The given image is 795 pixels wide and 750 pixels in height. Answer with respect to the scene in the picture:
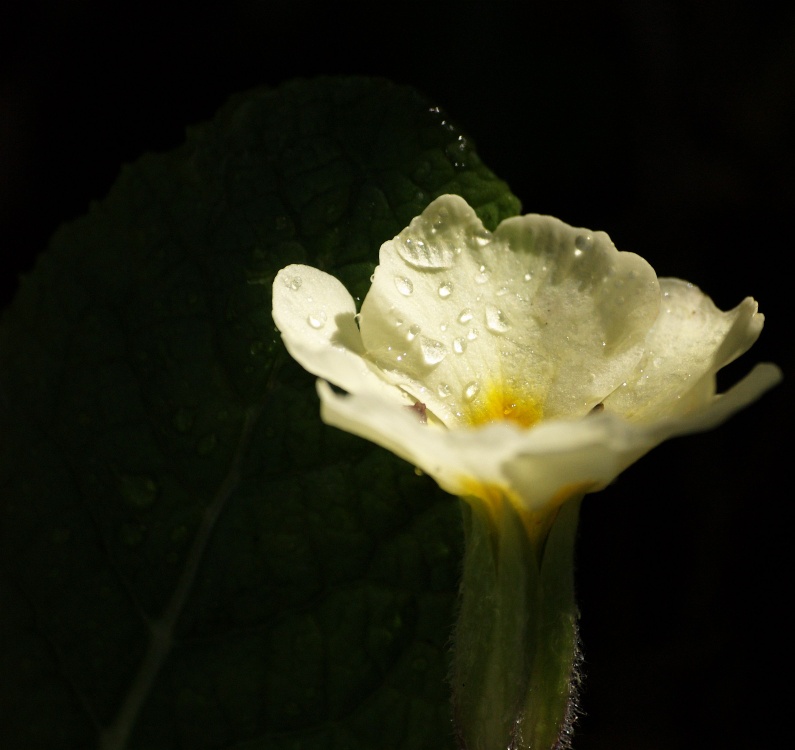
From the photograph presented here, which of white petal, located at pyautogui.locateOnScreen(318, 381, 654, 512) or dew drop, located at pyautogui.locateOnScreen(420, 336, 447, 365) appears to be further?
dew drop, located at pyautogui.locateOnScreen(420, 336, 447, 365)

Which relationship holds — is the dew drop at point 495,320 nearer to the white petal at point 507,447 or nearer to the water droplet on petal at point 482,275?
the water droplet on petal at point 482,275

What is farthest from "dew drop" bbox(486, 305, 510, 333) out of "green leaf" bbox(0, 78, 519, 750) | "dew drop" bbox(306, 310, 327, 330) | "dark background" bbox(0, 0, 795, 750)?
"dark background" bbox(0, 0, 795, 750)

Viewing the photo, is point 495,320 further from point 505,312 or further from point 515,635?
point 515,635

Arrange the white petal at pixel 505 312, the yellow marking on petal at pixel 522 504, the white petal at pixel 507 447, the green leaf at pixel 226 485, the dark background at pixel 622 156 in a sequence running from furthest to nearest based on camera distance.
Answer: the dark background at pixel 622 156
the green leaf at pixel 226 485
the white petal at pixel 505 312
the yellow marking on petal at pixel 522 504
the white petal at pixel 507 447

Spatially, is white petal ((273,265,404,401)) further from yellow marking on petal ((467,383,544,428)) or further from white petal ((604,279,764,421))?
white petal ((604,279,764,421))

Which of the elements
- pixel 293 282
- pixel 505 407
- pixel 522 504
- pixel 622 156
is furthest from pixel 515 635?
pixel 622 156

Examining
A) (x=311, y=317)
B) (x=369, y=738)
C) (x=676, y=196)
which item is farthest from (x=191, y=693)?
(x=676, y=196)

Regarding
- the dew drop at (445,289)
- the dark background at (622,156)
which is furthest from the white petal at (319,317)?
the dark background at (622,156)
